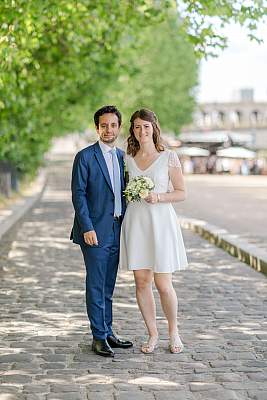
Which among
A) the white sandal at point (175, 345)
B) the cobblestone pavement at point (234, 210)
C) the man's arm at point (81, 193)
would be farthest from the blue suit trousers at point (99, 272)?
the cobblestone pavement at point (234, 210)

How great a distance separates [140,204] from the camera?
6.86 meters

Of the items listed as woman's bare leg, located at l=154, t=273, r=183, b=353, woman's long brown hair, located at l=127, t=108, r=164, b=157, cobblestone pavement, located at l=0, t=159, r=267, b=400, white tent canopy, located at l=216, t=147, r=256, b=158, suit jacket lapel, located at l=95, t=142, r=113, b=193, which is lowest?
white tent canopy, located at l=216, t=147, r=256, b=158

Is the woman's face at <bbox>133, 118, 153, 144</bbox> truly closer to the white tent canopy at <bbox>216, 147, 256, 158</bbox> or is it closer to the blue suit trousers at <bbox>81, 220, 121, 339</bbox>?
the blue suit trousers at <bbox>81, 220, 121, 339</bbox>

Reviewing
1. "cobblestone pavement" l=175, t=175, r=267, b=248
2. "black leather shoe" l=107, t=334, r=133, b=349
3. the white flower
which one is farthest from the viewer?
"cobblestone pavement" l=175, t=175, r=267, b=248

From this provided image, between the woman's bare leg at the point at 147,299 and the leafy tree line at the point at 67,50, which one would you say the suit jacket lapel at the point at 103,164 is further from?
the leafy tree line at the point at 67,50

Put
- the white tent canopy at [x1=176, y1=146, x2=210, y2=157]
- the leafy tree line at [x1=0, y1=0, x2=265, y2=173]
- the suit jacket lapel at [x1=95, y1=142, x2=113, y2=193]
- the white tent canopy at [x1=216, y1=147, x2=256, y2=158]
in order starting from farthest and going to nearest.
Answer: the white tent canopy at [x1=176, y1=146, x2=210, y2=157]
the white tent canopy at [x1=216, y1=147, x2=256, y2=158]
the leafy tree line at [x1=0, y1=0, x2=265, y2=173]
the suit jacket lapel at [x1=95, y1=142, x2=113, y2=193]

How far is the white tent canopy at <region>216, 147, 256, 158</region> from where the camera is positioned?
66.7 metres

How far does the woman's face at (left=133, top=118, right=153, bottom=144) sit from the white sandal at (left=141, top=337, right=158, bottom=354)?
1495 millimetres

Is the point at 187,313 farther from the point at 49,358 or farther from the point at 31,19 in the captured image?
the point at 31,19

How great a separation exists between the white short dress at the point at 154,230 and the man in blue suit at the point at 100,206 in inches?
4.4

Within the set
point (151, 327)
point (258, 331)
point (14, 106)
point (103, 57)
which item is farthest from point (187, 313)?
point (103, 57)

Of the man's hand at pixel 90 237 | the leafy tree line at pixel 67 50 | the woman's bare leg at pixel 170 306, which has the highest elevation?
the leafy tree line at pixel 67 50

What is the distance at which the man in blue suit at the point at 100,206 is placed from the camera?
6836 mm

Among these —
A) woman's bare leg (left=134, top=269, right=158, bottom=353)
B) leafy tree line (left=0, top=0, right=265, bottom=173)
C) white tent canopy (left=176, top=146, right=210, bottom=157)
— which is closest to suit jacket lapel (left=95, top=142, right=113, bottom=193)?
woman's bare leg (left=134, top=269, right=158, bottom=353)
